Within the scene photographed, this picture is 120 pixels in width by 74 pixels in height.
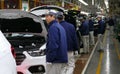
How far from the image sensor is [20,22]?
11.5 metres

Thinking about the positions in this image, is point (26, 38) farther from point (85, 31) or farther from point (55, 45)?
point (85, 31)

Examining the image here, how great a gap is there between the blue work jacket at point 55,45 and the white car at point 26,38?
1443mm

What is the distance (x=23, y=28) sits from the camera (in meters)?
11.7

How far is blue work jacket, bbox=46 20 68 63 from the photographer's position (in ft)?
25.6

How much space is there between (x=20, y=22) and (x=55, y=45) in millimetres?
3852

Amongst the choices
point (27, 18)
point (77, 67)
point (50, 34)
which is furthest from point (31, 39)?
point (77, 67)

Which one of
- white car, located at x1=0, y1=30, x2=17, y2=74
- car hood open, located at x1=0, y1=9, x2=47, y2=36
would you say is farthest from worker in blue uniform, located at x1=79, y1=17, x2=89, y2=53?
white car, located at x1=0, y1=30, x2=17, y2=74

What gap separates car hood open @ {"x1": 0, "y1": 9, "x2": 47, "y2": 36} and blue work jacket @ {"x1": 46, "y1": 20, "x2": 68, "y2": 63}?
3.23 meters

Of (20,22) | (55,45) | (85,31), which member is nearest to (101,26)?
(85,31)

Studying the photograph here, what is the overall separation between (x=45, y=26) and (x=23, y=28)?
65 cm

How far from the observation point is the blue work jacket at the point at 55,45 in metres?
7.81

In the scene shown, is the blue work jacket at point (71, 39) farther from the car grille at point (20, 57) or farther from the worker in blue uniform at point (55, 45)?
the worker in blue uniform at point (55, 45)

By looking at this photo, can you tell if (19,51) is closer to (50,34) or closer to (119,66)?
(50,34)

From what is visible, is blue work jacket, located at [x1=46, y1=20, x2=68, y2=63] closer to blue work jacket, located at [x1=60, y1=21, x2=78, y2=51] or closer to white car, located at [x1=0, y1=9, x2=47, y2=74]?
white car, located at [x1=0, y1=9, x2=47, y2=74]
